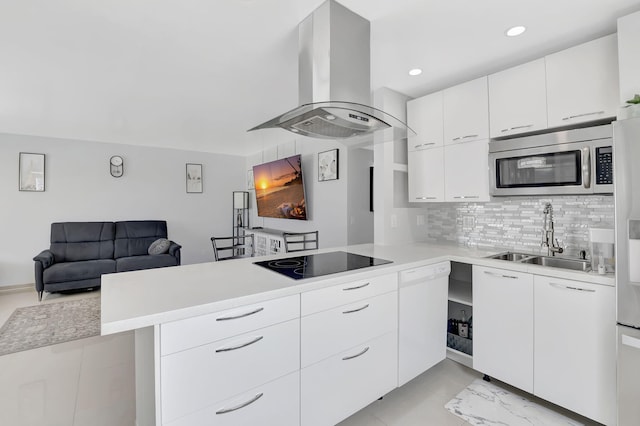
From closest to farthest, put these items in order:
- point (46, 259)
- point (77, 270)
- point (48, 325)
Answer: point (48, 325) < point (46, 259) < point (77, 270)

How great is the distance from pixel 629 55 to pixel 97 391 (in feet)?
12.8

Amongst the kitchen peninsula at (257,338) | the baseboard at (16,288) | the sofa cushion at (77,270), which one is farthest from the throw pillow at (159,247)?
the kitchen peninsula at (257,338)

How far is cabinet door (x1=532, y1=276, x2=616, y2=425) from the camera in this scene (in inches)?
62.9

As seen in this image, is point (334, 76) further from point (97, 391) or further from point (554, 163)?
point (97, 391)

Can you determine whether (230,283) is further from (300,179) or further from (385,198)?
(300,179)

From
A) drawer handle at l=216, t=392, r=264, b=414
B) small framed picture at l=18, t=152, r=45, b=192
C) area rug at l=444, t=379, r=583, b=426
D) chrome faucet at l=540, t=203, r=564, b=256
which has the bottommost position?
area rug at l=444, t=379, r=583, b=426

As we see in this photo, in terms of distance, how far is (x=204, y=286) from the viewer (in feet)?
4.52

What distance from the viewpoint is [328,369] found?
154 centimetres

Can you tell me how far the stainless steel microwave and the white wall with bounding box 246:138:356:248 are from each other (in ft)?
6.91

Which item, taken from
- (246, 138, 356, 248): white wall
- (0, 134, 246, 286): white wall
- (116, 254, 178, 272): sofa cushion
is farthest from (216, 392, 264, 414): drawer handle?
(0, 134, 246, 286): white wall

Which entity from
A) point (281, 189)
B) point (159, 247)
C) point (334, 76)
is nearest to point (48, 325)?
point (159, 247)

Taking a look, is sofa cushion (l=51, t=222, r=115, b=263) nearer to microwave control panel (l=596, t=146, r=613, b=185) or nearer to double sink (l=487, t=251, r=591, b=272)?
double sink (l=487, t=251, r=591, b=272)

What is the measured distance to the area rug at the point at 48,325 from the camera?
2.76m

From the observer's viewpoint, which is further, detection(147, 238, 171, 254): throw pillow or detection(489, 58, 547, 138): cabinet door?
detection(147, 238, 171, 254): throw pillow
